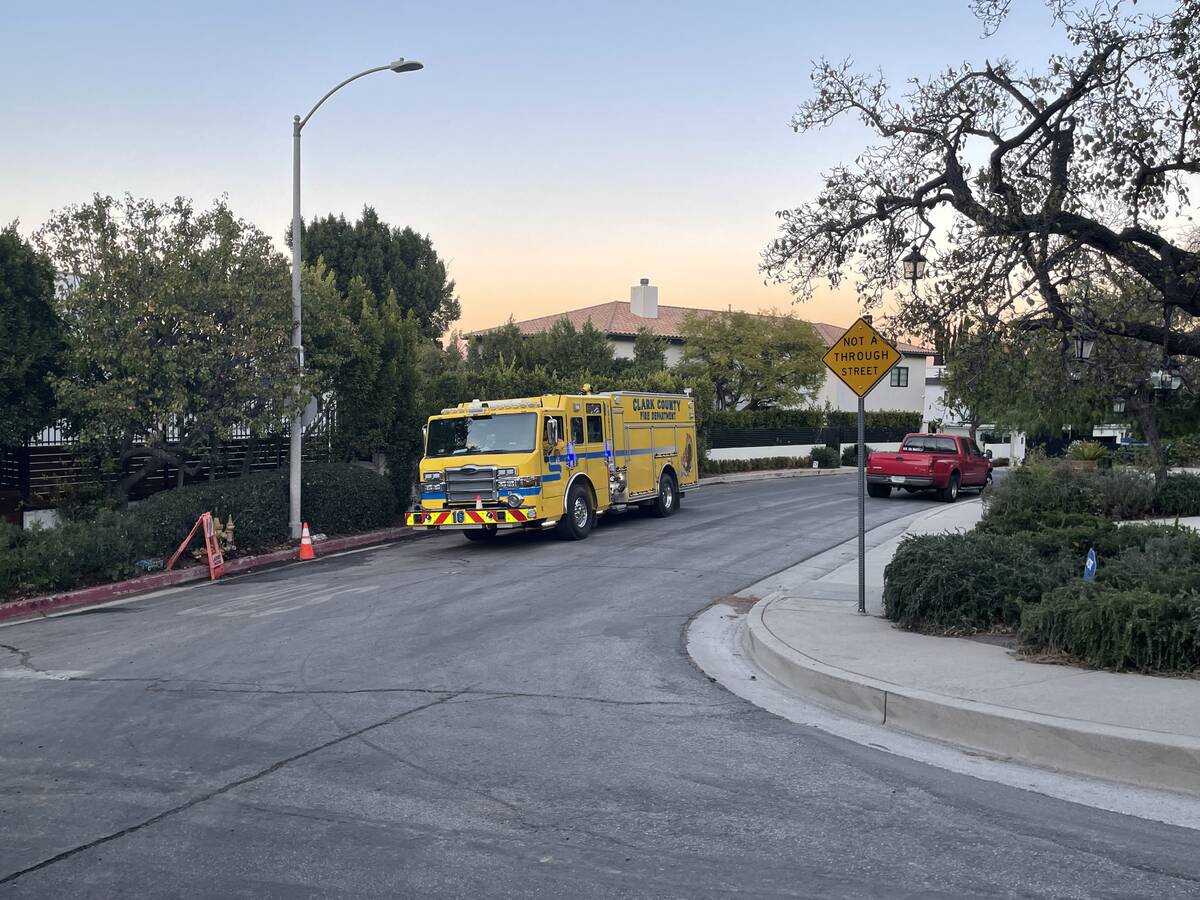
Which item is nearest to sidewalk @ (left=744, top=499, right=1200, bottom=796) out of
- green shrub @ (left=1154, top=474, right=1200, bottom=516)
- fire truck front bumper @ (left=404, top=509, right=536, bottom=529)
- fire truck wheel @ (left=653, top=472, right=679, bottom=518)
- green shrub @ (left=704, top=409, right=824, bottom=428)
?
fire truck front bumper @ (left=404, top=509, right=536, bottom=529)

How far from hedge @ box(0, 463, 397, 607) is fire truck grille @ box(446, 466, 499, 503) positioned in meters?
2.69

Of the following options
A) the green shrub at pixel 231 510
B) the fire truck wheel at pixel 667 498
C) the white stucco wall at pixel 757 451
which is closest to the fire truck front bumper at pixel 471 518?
the green shrub at pixel 231 510

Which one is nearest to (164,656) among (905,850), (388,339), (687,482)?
(905,850)

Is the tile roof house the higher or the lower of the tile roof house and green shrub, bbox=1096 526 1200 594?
the higher

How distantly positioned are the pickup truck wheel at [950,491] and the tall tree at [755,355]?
2037cm

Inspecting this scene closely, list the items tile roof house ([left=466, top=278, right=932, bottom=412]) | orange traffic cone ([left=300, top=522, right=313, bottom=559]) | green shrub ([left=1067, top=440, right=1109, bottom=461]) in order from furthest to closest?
tile roof house ([left=466, top=278, right=932, bottom=412])
green shrub ([left=1067, top=440, right=1109, bottom=461])
orange traffic cone ([left=300, top=522, right=313, bottom=559])

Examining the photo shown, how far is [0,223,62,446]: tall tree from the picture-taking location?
1503 centimetres

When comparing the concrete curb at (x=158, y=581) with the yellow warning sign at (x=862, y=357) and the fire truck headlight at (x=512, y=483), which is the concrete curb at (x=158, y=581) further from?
the yellow warning sign at (x=862, y=357)

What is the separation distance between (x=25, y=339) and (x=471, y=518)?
23.3ft

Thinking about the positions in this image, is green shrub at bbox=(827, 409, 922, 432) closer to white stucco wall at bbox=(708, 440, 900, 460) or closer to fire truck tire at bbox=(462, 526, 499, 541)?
white stucco wall at bbox=(708, 440, 900, 460)

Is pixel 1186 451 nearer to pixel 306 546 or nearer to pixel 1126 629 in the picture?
pixel 306 546

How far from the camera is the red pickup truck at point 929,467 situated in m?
26.8

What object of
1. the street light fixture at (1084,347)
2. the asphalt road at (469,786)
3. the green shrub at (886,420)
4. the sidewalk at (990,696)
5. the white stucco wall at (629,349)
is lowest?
the asphalt road at (469,786)

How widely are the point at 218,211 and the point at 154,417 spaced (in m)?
3.46
